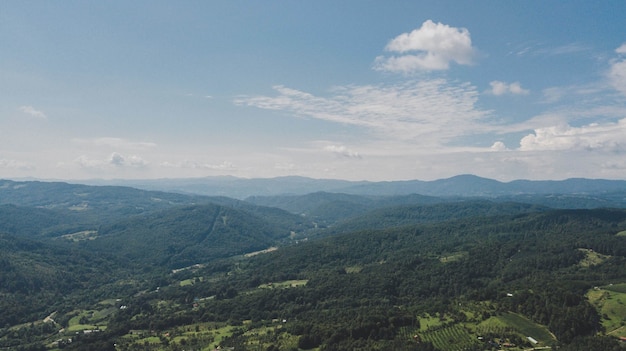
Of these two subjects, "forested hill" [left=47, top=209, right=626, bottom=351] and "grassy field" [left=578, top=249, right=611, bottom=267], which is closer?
"forested hill" [left=47, top=209, right=626, bottom=351]

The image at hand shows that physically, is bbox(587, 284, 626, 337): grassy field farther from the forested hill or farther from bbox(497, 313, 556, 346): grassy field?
bbox(497, 313, 556, 346): grassy field

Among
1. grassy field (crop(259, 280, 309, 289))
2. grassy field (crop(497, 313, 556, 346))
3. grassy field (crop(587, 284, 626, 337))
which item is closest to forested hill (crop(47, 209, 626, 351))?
grassy field (crop(497, 313, 556, 346))

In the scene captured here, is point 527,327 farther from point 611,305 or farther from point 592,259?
point 592,259

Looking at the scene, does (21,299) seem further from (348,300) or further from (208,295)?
(348,300)

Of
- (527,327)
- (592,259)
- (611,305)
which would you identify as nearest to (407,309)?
(527,327)

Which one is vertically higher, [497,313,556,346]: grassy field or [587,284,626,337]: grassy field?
[587,284,626,337]: grassy field

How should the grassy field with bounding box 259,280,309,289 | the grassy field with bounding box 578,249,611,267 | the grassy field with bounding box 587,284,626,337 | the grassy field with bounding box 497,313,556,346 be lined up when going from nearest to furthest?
the grassy field with bounding box 497,313,556,346 → the grassy field with bounding box 587,284,626,337 → the grassy field with bounding box 578,249,611,267 → the grassy field with bounding box 259,280,309,289

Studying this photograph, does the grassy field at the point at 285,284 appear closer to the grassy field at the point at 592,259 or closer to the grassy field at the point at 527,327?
the grassy field at the point at 527,327

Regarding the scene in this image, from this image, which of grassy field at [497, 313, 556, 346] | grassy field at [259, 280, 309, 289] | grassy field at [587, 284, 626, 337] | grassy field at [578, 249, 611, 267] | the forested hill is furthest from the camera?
grassy field at [259, 280, 309, 289]

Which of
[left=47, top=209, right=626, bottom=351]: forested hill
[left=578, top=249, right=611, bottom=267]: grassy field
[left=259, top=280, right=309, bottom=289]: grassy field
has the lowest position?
[left=259, top=280, right=309, bottom=289]: grassy field

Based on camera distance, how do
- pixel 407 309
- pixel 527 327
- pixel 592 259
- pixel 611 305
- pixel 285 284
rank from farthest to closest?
pixel 285 284 → pixel 592 259 → pixel 407 309 → pixel 611 305 → pixel 527 327

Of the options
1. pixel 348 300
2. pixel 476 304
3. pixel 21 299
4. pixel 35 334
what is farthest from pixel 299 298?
pixel 21 299
